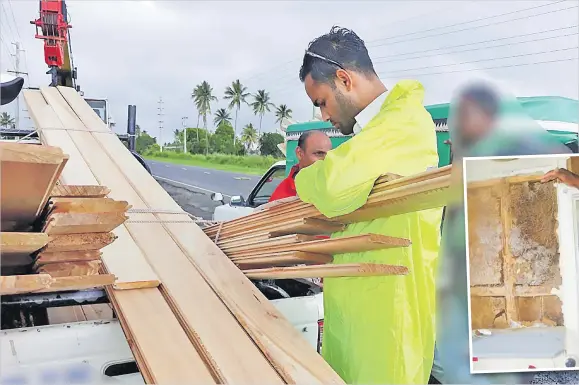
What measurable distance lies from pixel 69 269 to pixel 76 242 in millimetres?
100

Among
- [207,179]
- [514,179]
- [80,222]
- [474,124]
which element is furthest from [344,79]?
[207,179]

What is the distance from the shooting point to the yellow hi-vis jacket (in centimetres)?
144

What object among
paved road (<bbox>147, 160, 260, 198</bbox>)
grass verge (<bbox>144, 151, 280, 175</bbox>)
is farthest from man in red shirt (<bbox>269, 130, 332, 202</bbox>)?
paved road (<bbox>147, 160, 260, 198</bbox>)

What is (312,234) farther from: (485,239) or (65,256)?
(65,256)

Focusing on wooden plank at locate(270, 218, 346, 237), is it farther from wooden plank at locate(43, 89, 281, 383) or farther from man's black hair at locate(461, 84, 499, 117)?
man's black hair at locate(461, 84, 499, 117)

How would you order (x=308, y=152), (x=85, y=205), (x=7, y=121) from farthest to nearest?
(x=7, y=121), (x=308, y=152), (x=85, y=205)

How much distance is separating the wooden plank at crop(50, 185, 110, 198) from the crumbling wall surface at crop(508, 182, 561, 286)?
1291mm

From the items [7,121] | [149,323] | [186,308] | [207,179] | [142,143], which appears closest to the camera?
[149,323]

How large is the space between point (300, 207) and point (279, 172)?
12.1ft

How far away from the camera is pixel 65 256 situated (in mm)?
1509

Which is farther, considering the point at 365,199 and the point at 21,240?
the point at 365,199

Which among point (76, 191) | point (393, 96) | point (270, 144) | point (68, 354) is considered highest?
point (270, 144)

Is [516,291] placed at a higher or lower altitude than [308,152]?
lower

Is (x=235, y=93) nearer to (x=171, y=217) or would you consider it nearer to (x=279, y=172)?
(x=279, y=172)
